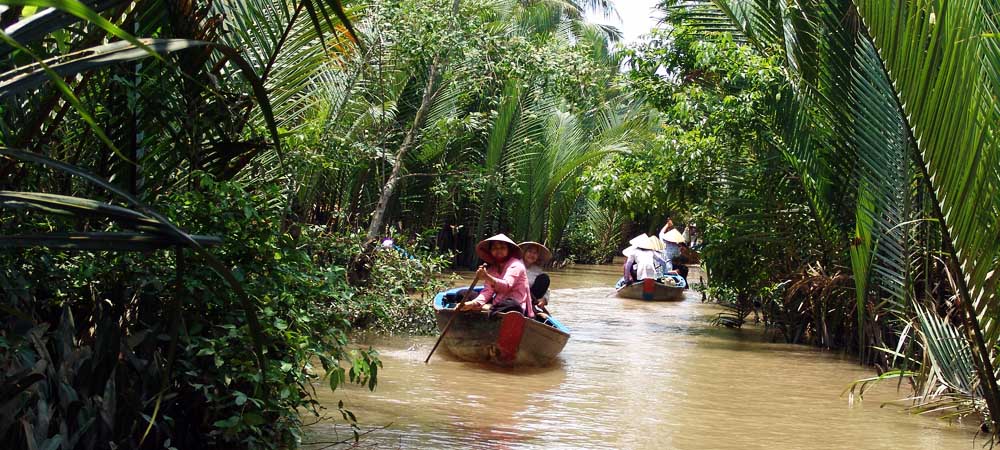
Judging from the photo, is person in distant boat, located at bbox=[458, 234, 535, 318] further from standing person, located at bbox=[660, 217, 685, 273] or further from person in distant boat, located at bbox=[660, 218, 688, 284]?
standing person, located at bbox=[660, 217, 685, 273]

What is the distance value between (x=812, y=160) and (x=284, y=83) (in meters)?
6.84

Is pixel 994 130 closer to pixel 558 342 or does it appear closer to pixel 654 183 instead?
pixel 558 342

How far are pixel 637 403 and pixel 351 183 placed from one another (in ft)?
29.6

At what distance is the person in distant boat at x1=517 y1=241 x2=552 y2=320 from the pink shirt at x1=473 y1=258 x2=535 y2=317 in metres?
1.01

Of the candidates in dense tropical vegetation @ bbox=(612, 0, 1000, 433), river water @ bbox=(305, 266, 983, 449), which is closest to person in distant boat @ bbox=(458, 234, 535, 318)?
river water @ bbox=(305, 266, 983, 449)

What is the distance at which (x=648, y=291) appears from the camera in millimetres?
19719

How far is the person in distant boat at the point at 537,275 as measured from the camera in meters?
11.9

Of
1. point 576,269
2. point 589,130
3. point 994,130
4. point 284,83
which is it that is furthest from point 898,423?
point 576,269

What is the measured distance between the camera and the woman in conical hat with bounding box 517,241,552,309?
39.5 ft

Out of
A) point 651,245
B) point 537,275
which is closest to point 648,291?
point 651,245

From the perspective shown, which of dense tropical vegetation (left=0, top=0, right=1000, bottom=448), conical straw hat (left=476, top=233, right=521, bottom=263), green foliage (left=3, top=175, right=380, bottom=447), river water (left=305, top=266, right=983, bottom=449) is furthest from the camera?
conical straw hat (left=476, top=233, right=521, bottom=263)

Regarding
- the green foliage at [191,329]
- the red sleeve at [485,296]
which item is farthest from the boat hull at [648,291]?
the green foliage at [191,329]

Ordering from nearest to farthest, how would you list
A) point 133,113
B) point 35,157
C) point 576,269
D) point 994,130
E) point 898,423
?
1. point 35,157
2. point 994,130
3. point 133,113
4. point 898,423
5. point 576,269

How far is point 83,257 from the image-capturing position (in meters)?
4.62
